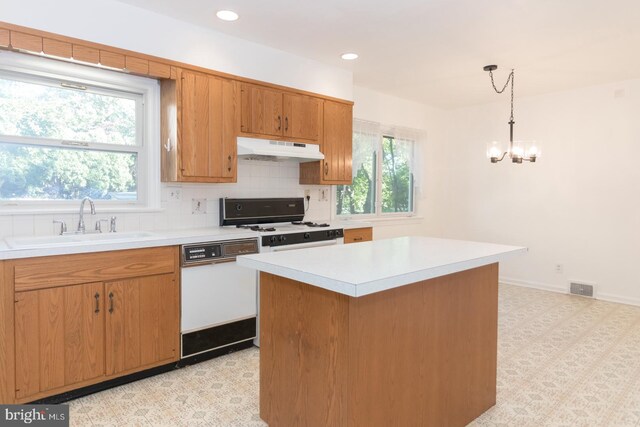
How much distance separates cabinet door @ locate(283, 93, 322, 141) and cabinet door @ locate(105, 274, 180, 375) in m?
1.84

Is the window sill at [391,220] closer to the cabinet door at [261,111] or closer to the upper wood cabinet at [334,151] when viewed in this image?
the upper wood cabinet at [334,151]

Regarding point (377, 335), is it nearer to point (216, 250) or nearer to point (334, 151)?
point (216, 250)

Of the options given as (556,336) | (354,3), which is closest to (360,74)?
(354,3)

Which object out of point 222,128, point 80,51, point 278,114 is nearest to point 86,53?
point 80,51

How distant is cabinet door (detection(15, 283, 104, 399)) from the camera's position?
2252mm

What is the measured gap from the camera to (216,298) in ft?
10.1

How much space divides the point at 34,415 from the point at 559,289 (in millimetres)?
5539

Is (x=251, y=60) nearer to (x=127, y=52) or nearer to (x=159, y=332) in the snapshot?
(x=127, y=52)

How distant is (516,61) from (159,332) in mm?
4057

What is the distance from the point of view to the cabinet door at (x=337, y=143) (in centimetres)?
424

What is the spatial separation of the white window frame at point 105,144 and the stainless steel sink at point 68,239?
21cm

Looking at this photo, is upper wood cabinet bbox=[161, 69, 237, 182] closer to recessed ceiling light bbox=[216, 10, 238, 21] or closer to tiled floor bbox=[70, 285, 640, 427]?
recessed ceiling light bbox=[216, 10, 238, 21]

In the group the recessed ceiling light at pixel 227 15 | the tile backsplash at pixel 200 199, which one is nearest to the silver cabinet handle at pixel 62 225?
the tile backsplash at pixel 200 199

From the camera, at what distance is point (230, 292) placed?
3.14 meters
